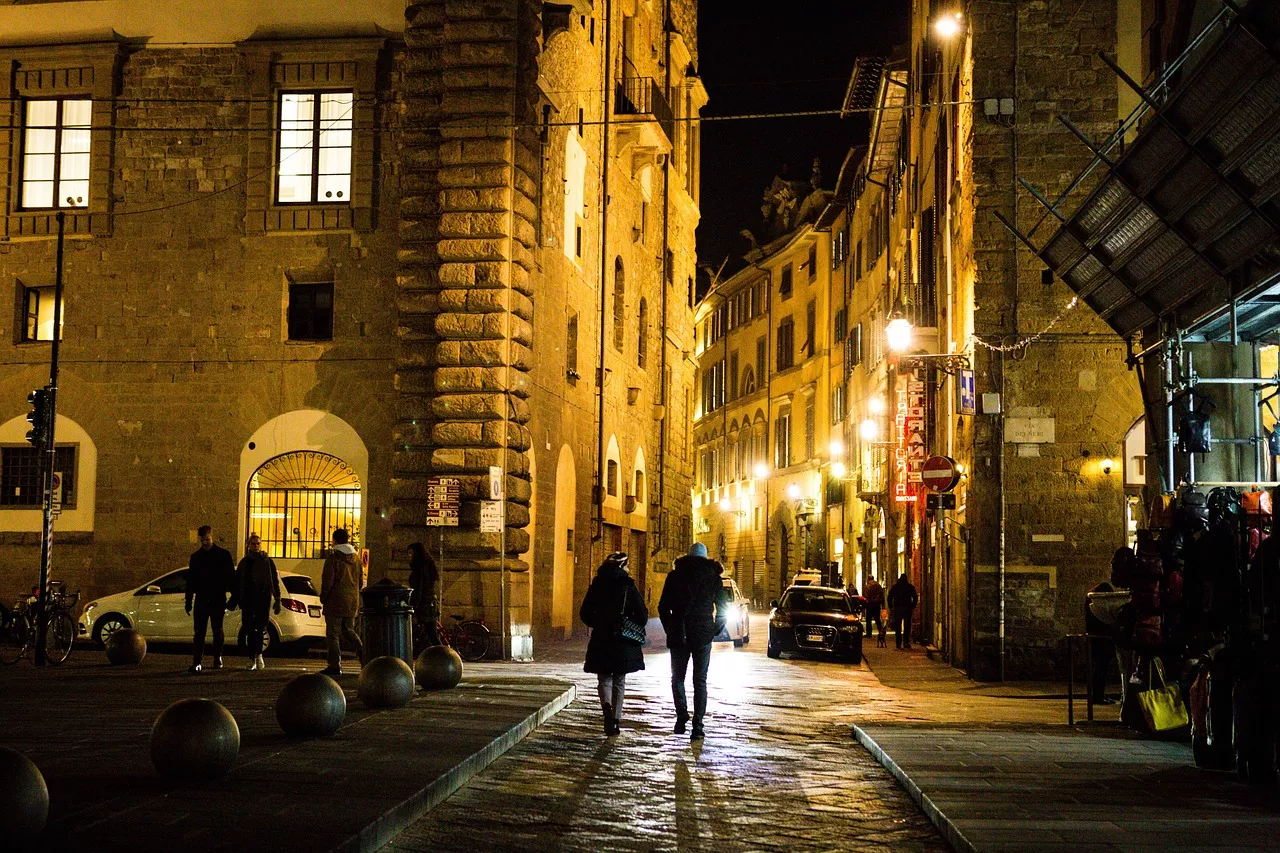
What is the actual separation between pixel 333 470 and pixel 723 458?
160ft

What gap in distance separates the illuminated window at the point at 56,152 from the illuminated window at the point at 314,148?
11.8 ft

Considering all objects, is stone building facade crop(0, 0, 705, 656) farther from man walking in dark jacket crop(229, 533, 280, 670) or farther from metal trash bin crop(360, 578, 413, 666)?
metal trash bin crop(360, 578, 413, 666)

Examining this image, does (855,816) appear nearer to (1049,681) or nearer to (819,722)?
(819,722)

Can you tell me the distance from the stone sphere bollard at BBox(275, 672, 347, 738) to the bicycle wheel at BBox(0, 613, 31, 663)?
1139 cm

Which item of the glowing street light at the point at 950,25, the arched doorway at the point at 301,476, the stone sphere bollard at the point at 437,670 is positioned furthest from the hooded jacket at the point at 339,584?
the glowing street light at the point at 950,25

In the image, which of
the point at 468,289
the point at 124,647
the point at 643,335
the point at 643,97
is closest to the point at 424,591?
the point at 124,647

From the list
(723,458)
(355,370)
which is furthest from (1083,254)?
(723,458)

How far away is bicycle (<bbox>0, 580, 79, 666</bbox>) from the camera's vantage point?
22.0m

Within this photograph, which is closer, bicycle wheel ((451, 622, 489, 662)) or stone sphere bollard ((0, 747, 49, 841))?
stone sphere bollard ((0, 747, 49, 841))

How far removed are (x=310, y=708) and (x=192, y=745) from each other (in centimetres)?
260

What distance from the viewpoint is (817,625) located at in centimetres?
2855

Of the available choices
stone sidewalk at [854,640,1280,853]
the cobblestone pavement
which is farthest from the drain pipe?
stone sidewalk at [854,640,1280,853]

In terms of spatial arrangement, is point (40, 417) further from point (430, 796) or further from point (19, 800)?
point (19, 800)

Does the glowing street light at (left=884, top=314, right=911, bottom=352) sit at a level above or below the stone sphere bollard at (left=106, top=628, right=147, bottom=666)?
above
